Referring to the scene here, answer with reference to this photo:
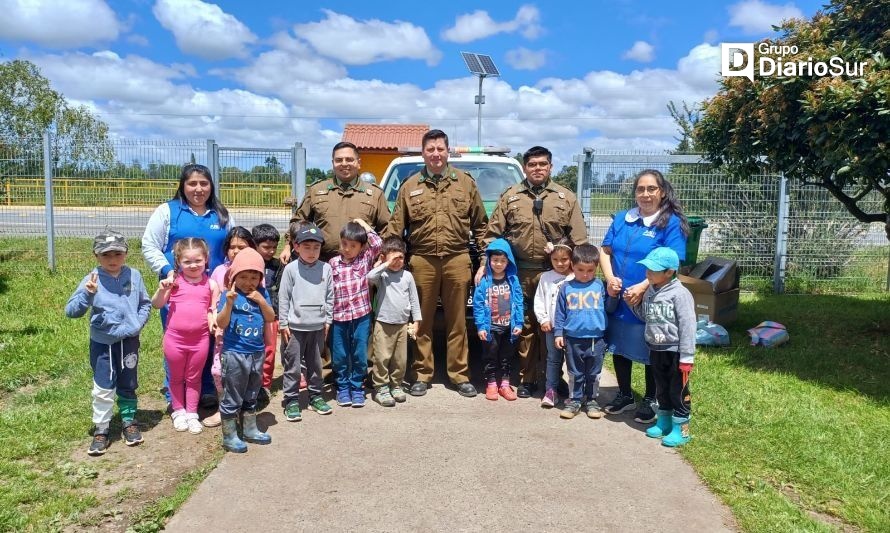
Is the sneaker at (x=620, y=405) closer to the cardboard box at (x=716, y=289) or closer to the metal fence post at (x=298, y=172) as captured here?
the cardboard box at (x=716, y=289)

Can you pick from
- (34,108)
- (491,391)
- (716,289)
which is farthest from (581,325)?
(34,108)

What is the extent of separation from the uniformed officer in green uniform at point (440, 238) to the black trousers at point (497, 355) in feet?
0.66

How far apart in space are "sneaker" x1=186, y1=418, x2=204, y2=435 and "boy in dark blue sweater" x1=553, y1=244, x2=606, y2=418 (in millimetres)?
2601

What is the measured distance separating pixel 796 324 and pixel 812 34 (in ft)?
11.2

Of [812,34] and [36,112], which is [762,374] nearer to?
[812,34]

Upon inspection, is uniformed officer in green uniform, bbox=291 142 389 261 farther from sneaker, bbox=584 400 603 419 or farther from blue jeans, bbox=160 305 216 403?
sneaker, bbox=584 400 603 419

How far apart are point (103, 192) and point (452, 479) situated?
968 centimetres

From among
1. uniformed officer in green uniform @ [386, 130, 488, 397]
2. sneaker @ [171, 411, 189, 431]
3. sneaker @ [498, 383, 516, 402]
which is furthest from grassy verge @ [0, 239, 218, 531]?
sneaker @ [498, 383, 516, 402]

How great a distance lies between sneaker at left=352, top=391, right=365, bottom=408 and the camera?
16.3ft

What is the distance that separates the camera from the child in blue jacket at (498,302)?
5.03m

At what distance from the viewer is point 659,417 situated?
4.52m

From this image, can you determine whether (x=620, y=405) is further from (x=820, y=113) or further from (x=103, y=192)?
(x=103, y=192)

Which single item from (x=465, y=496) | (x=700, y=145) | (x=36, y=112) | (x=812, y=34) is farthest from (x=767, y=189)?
(x=36, y=112)

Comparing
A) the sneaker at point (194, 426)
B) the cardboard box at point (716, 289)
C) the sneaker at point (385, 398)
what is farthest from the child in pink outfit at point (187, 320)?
the cardboard box at point (716, 289)
